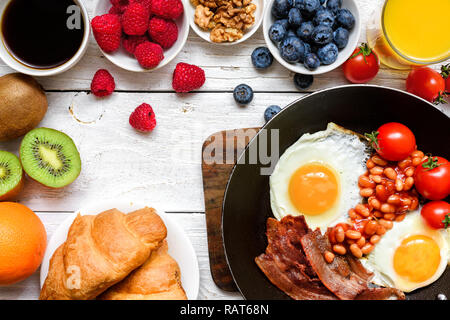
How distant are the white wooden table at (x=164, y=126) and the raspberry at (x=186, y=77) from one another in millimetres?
69

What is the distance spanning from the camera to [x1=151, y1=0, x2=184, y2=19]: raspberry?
1.48 meters

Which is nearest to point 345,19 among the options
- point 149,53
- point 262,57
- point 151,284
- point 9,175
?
point 262,57

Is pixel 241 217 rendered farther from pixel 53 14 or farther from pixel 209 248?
pixel 53 14

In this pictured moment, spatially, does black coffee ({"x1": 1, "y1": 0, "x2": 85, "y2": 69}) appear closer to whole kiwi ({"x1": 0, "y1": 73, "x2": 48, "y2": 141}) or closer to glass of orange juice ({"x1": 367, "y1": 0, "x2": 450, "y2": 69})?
whole kiwi ({"x1": 0, "y1": 73, "x2": 48, "y2": 141})

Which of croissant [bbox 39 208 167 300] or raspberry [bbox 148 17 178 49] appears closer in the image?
croissant [bbox 39 208 167 300]

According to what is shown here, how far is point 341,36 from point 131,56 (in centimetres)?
80

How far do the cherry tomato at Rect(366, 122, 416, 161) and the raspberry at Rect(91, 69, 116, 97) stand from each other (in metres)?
1.00

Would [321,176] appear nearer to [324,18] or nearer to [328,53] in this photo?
[328,53]

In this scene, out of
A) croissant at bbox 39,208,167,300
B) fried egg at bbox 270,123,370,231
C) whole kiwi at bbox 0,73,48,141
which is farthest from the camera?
fried egg at bbox 270,123,370,231

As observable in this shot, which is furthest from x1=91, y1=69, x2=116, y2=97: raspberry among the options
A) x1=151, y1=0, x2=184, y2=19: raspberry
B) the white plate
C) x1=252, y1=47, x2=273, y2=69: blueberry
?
x1=252, y1=47, x2=273, y2=69: blueberry

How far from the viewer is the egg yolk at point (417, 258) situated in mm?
1525

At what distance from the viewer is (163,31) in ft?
5.00

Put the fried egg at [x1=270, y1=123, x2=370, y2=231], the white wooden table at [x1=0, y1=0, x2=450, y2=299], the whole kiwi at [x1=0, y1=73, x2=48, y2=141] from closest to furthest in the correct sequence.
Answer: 1. the whole kiwi at [x1=0, y1=73, x2=48, y2=141]
2. the fried egg at [x1=270, y1=123, x2=370, y2=231]
3. the white wooden table at [x1=0, y1=0, x2=450, y2=299]
